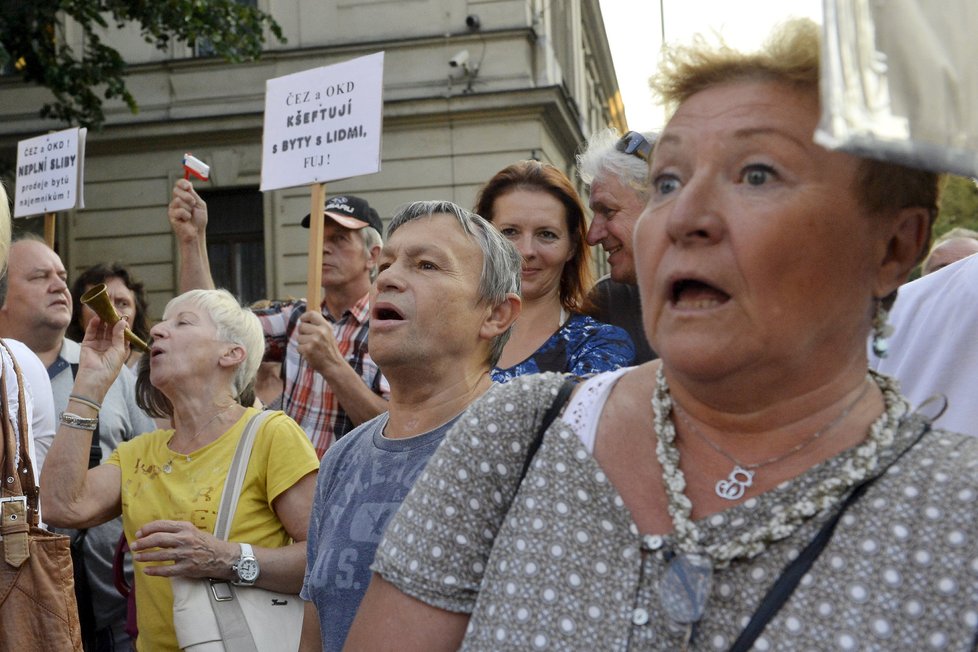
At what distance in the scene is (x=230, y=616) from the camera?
319 cm

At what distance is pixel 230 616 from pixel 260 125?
42.9 ft

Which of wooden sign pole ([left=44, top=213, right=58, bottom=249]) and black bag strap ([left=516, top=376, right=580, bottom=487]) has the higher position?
wooden sign pole ([left=44, top=213, right=58, bottom=249])

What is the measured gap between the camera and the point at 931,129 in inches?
41.2

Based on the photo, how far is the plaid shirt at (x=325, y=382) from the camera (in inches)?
173

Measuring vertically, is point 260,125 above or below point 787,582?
above

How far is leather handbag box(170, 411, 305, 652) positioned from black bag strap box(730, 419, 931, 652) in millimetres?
2112

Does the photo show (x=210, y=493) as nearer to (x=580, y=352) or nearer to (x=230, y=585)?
(x=230, y=585)

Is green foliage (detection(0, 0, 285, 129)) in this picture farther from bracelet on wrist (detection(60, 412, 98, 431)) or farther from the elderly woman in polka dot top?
the elderly woman in polka dot top

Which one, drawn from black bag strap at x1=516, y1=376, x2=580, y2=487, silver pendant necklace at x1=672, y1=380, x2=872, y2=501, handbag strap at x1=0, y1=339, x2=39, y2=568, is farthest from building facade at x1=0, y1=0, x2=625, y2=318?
silver pendant necklace at x1=672, y1=380, x2=872, y2=501

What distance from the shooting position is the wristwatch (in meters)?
3.20

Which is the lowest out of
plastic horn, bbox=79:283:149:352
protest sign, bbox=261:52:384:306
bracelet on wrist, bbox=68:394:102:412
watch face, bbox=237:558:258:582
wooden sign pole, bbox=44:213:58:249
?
watch face, bbox=237:558:258:582

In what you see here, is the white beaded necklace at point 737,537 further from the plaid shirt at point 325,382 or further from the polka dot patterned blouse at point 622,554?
the plaid shirt at point 325,382

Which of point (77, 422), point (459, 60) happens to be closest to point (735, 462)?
point (77, 422)

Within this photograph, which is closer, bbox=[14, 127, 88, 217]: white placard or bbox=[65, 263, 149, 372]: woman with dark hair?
bbox=[65, 263, 149, 372]: woman with dark hair
